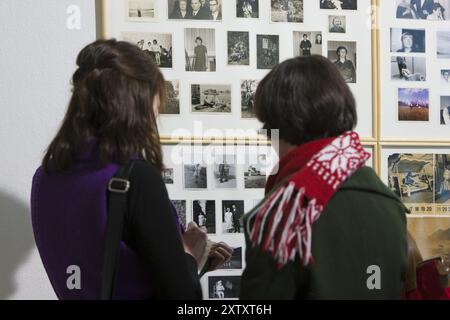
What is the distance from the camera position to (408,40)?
5.46 feet

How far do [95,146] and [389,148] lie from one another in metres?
0.93

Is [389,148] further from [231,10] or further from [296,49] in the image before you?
[231,10]

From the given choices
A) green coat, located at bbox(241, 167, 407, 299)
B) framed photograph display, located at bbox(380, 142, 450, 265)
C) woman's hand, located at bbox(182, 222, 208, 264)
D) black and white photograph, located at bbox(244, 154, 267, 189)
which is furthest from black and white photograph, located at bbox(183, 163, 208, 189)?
green coat, located at bbox(241, 167, 407, 299)

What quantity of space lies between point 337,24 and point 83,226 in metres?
0.96

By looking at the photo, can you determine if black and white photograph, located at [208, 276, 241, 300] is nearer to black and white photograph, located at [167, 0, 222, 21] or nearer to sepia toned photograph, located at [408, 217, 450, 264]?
sepia toned photograph, located at [408, 217, 450, 264]

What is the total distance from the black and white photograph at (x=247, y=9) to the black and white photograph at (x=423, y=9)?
1.28ft

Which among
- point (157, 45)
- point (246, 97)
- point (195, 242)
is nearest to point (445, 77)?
point (246, 97)

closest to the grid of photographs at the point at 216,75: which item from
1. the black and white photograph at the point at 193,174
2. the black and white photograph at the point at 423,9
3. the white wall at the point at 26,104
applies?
the black and white photograph at the point at 193,174

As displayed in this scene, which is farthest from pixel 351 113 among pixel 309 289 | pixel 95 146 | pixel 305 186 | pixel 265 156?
pixel 265 156

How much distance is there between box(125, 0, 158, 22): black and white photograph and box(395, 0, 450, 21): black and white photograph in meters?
0.65

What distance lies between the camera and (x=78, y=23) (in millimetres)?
1521

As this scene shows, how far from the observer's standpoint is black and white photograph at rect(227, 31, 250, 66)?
62.4 inches

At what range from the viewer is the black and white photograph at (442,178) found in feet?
5.51

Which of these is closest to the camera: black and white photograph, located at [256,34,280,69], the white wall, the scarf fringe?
the scarf fringe
